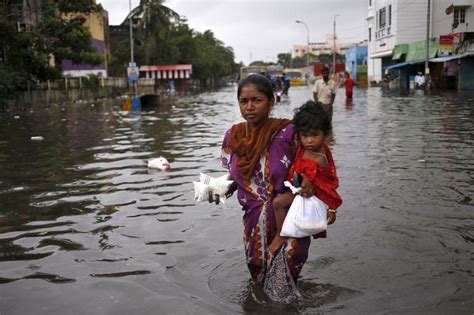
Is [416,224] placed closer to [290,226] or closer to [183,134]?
[290,226]

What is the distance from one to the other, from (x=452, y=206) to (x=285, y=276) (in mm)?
3281

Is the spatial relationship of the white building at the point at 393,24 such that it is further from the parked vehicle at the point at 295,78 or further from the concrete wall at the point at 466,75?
the parked vehicle at the point at 295,78

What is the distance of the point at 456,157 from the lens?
9.05 meters

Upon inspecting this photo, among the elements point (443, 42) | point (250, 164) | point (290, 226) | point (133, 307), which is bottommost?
point (133, 307)

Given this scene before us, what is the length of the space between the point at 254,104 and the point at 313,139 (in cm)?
43

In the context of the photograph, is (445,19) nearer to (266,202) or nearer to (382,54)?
(382,54)

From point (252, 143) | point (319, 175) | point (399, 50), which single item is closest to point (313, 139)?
point (319, 175)

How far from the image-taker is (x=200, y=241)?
203 inches

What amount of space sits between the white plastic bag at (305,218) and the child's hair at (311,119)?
373mm

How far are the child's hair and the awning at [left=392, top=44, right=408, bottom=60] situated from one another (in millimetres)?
44706

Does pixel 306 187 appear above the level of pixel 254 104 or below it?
below

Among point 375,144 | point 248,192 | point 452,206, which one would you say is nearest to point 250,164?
point 248,192

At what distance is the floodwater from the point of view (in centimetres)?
376

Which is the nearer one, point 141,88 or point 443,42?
point 443,42
